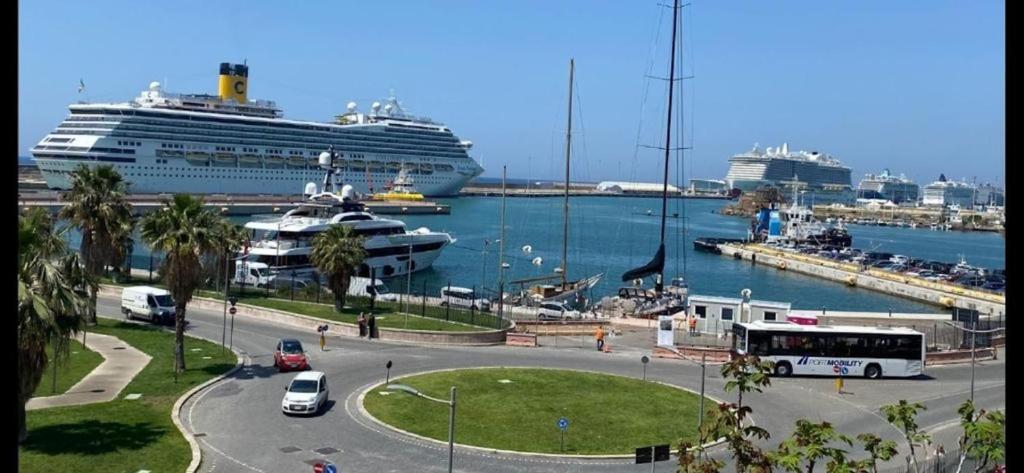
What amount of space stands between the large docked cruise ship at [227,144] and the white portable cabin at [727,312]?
7552 centimetres

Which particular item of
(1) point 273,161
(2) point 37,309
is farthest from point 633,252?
(2) point 37,309

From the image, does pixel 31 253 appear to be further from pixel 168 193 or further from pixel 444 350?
pixel 168 193

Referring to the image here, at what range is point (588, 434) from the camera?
2155 cm

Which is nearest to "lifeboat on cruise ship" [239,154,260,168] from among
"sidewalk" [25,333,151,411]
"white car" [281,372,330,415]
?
"sidewalk" [25,333,151,411]

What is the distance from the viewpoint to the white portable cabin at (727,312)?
116 feet

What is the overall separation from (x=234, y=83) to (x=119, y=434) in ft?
386

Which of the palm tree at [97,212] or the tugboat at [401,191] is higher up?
the tugboat at [401,191]

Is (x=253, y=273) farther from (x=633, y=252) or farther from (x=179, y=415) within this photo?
(x=633, y=252)

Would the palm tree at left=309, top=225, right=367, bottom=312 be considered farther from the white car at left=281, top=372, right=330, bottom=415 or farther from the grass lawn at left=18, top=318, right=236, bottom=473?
the white car at left=281, top=372, right=330, bottom=415

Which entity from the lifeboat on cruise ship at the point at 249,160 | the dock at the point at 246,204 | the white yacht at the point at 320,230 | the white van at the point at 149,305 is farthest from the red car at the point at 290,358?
the lifeboat on cruise ship at the point at 249,160

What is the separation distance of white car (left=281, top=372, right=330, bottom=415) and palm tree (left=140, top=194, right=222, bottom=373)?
499 cm

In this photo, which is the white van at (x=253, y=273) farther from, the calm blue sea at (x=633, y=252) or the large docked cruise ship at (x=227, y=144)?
the large docked cruise ship at (x=227, y=144)

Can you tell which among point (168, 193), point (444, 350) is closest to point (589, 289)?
point (444, 350)

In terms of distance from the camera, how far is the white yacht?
54053mm
